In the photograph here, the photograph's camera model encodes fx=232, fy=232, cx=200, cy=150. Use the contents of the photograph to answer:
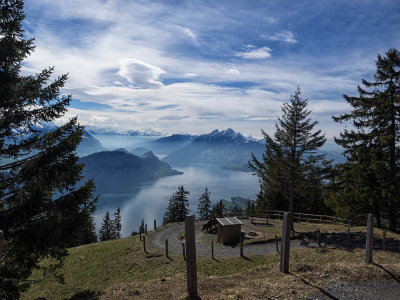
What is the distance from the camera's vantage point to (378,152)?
21812 millimetres

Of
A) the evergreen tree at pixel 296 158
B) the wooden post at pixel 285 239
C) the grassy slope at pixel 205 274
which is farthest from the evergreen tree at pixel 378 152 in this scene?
the wooden post at pixel 285 239

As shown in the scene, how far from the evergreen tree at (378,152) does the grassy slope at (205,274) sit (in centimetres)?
936

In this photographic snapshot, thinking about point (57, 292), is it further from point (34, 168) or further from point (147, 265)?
point (34, 168)

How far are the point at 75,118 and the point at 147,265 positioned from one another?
13.0 m

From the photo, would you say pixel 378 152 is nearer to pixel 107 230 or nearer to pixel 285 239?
pixel 285 239

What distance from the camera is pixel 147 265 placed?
18.5 meters

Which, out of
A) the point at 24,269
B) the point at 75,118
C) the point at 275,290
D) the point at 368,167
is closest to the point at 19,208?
the point at 24,269

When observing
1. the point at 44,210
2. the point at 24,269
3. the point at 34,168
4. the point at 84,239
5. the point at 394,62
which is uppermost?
the point at 394,62

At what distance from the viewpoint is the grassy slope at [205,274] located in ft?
25.0

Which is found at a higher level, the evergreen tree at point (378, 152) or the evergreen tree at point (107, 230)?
the evergreen tree at point (378, 152)

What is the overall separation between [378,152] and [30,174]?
87.6 ft

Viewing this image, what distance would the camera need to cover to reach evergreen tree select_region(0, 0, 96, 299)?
827cm

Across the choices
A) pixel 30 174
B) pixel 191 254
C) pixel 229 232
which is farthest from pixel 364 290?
pixel 229 232

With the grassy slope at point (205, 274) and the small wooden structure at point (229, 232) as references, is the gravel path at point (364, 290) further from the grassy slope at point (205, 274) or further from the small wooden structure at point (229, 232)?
the small wooden structure at point (229, 232)
